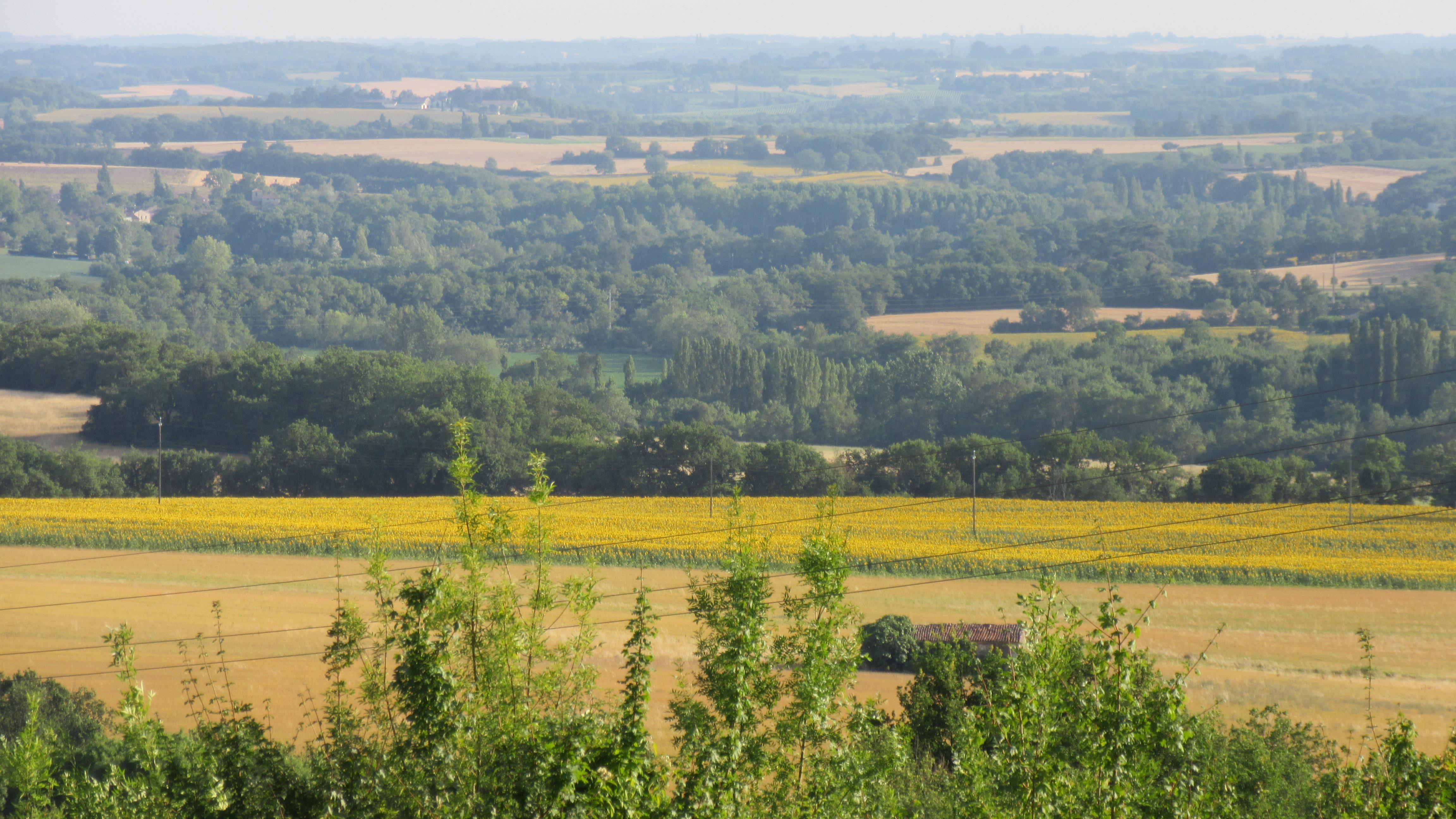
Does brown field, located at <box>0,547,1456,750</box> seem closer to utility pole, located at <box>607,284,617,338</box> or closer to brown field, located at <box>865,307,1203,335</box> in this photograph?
brown field, located at <box>865,307,1203,335</box>

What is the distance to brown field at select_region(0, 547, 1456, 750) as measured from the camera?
83.9 ft

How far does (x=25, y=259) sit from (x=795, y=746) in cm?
15393

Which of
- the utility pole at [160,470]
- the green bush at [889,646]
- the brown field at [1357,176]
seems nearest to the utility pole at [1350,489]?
the green bush at [889,646]

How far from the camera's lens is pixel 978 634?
2466 cm

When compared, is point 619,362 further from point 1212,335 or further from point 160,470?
point 160,470

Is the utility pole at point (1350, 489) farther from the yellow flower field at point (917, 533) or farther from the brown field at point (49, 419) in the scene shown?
the brown field at point (49, 419)

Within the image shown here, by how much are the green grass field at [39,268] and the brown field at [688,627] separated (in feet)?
327

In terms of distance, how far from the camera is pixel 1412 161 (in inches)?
7751

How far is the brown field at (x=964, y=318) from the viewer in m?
99.1

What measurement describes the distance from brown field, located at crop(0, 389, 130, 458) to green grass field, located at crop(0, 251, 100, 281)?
216 feet

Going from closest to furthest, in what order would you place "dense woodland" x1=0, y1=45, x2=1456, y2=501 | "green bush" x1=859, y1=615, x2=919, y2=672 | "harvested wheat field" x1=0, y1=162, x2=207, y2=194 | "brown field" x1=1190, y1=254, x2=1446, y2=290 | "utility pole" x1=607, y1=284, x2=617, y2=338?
"green bush" x1=859, y1=615, x2=919, y2=672
"dense woodland" x1=0, y1=45, x2=1456, y2=501
"utility pole" x1=607, y1=284, x2=617, y2=338
"brown field" x1=1190, y1=254, x2=1446, y2=290
"harvested wheat field" x1=0, y1=162, x2=207, y2=194

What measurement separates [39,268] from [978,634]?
13634cm


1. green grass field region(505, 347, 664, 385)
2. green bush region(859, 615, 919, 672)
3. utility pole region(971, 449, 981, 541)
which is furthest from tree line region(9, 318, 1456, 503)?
green bush region(859, 615, 919, 672)

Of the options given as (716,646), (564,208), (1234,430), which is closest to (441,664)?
(716,646)
